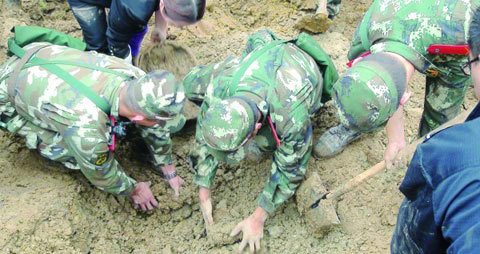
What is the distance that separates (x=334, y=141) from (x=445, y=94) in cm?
74

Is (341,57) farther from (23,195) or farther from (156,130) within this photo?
(23,195)

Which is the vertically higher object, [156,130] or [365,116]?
[365,116]

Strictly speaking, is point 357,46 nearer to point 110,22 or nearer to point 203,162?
point 203,162

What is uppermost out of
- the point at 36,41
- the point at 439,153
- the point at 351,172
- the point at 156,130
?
the point at 439,153

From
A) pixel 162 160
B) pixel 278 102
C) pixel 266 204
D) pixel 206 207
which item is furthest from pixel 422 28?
pixel 162 160

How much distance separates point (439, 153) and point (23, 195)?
2.43 meters

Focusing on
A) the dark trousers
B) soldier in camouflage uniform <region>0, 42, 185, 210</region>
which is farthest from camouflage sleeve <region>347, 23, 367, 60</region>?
the dark trousers

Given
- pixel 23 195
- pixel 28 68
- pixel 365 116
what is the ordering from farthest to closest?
pixel 23 195, pixel 28 68, pixel 365 116

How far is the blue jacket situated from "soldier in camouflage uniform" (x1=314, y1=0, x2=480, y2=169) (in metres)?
0.79

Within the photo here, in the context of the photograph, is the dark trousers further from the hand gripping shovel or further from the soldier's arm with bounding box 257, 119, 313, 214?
the hand gripping shovel

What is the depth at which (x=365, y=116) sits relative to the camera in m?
2.39

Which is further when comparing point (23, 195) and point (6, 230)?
point (23, 195)

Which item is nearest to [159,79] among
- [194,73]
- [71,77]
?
[71,77]

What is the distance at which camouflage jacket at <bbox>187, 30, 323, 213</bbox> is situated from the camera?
100 inches
